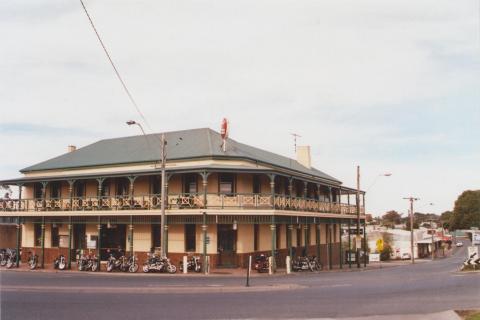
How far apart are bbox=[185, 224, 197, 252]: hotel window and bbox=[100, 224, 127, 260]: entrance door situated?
16.7ft

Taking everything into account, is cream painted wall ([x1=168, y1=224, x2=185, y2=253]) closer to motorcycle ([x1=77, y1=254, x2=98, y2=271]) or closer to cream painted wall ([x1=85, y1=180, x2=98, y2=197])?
motorcycle ([x1=77, y1=254, x2=98, y2=271])

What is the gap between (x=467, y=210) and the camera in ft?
442

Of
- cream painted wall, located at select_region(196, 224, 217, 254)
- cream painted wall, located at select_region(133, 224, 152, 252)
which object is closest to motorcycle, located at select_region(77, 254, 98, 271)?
cream painted wall, located at select_region(133, 224, 152, 252)

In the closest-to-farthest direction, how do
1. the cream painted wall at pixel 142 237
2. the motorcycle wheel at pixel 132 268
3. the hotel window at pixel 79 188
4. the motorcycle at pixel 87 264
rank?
1. the motorcycle wheel at pixel 132 268
2. the motorcycle at pixel 87 264
3. the cream painted wall at pixel 142 237
4. the hotel window at pixel 79 188

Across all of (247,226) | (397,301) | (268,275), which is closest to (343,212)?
(247,226)

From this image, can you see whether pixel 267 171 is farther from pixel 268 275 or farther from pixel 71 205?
pixel 71 205

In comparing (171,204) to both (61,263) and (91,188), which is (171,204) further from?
(91,188)

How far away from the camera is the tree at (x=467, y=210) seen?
424 ft

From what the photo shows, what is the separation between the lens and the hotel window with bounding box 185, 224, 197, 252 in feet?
99.8

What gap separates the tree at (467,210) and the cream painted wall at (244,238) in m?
112

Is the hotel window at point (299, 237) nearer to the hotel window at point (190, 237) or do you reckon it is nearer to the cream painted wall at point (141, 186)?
the hotel window at point (190, 237)

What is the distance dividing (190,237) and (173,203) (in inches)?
91.2

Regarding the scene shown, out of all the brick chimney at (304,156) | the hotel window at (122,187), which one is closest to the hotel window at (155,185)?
the hotel window at (122,187)

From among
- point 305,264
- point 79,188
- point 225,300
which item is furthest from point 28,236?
point 225,300
